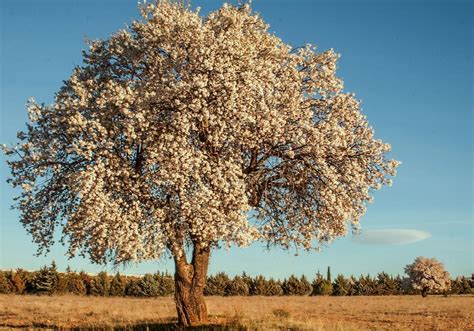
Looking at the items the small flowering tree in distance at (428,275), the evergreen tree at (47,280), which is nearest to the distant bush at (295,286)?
the small flowering tree in distance at (428,275)

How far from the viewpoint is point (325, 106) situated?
2794 cm

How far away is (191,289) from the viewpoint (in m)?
27.8

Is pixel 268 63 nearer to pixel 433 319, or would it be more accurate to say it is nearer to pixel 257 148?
pixel 257 148

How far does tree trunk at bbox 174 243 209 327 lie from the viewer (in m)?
27.5

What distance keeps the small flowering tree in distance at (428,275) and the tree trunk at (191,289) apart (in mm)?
61826

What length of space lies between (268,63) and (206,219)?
7791 millimetres

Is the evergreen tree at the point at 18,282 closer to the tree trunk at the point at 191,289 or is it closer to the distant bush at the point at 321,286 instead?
the distant bush at the point at 321,286

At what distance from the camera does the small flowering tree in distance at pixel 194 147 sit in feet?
78.8

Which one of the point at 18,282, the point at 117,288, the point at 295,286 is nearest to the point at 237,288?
the point at 295,286

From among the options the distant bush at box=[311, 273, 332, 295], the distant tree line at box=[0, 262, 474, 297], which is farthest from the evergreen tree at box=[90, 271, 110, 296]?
the distant bush at box=[311, 273, 332, 295]

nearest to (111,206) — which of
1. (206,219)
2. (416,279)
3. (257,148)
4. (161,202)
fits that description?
(161,202)

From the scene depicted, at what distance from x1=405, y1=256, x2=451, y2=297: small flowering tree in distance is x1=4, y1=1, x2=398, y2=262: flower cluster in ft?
194

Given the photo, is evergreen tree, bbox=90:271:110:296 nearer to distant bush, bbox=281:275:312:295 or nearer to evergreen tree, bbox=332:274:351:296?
distant bush, bbox=281:275:312:295

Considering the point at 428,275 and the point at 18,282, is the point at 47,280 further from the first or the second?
the point at 428,275
